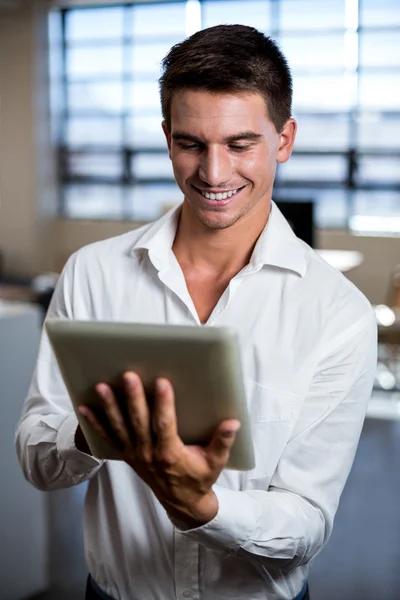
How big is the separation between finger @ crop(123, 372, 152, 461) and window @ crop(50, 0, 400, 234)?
23.4 ft

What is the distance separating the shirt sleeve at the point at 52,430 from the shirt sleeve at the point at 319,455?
0.29 metres

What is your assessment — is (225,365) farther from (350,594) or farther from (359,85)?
(359,85)

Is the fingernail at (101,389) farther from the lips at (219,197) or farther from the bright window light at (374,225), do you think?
the bright window light at (374,225)

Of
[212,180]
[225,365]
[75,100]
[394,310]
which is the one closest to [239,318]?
[212,180]

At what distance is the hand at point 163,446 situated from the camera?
108 cm

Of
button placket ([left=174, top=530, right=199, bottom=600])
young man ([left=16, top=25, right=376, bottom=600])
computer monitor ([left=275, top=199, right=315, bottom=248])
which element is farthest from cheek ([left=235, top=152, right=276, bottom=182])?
computer monitor ([left=275, top=199, right=315, bottom=248])

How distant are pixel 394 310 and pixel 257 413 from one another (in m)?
5.19

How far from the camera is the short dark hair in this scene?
4.42 feet

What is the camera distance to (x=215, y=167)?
4.38ft

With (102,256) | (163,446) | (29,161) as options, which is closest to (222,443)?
(163,446)

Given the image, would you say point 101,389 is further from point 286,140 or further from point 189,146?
point 286,140

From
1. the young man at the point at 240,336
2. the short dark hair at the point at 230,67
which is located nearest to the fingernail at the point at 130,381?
the young man at the point at 240,336

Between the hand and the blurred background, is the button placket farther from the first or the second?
the blurred background

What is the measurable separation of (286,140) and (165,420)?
0.64 metres
